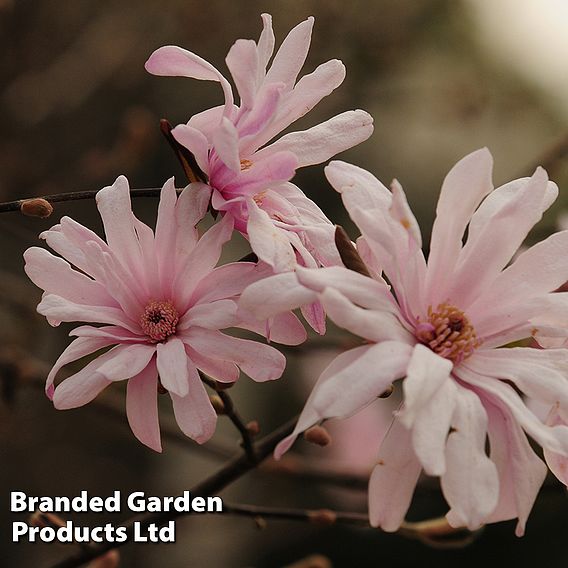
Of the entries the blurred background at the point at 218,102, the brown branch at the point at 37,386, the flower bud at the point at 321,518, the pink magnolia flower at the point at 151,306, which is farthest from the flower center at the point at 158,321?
the blurred background at the point at 218,102

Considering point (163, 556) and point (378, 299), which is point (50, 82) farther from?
point (378, 299)

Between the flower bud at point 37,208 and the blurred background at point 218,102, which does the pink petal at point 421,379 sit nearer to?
the flower bud at point 37,208

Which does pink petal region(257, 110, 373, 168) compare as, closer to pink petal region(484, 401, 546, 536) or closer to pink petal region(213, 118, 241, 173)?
pink petal region(213, 118, 241, 173)

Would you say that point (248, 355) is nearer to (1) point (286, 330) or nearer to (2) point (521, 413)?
(1) point (286, 330)

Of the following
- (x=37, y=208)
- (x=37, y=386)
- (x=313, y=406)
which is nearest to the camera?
(x=313, y=406)

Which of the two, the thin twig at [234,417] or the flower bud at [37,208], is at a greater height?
the flower bud at [37,208]

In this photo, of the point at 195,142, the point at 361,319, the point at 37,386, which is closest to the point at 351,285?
the point at 361,319
